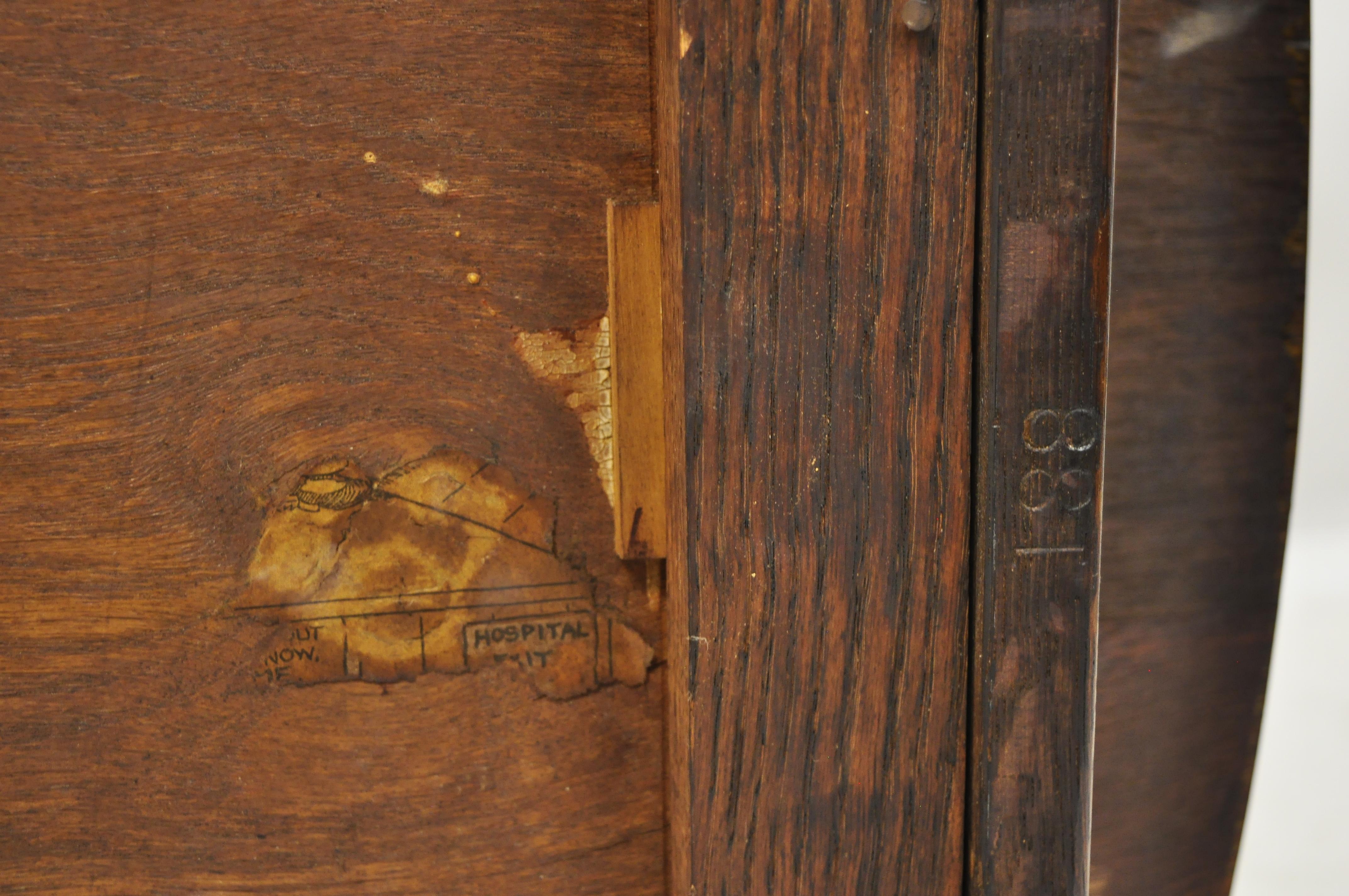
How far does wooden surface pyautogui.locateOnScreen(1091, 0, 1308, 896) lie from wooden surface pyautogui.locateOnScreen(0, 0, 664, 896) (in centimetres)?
38

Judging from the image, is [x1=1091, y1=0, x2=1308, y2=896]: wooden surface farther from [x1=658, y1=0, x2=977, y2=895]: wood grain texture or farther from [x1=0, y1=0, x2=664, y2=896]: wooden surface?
[x1=0, y1=0, x2=664, y2=896]: wooden surface

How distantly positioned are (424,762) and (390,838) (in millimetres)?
59

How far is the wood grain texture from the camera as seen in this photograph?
1.72 ft

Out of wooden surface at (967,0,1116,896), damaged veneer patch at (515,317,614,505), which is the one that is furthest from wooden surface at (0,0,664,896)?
wooden surface at (967,0,1116,896)

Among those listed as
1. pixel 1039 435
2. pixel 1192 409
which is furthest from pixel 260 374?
pixel 1192 409

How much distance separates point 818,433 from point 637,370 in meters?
0.13

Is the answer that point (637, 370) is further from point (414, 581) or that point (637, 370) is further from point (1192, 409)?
point (1192, 409)

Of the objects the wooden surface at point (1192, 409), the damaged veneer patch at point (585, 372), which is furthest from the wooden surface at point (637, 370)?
the wooden surface at point (1192, 409)

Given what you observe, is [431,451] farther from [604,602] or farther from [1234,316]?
[1234,316]

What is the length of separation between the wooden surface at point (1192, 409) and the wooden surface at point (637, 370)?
1.14ft

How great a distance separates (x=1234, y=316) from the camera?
0.71 metres

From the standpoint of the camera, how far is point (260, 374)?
59 cm

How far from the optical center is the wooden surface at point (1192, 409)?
0.69m

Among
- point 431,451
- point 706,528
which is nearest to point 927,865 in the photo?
Result: point 706,528
